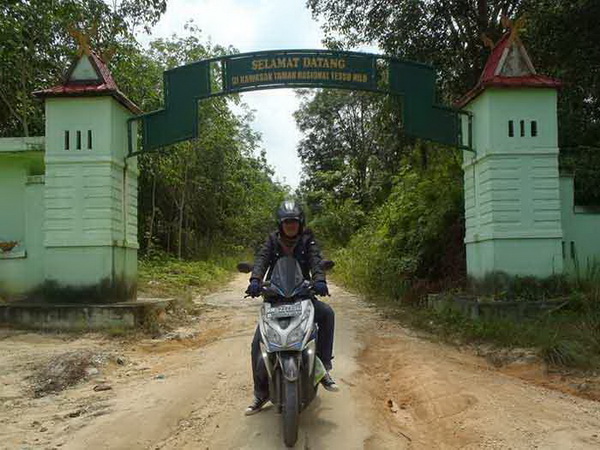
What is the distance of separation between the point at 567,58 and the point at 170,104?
7628mm

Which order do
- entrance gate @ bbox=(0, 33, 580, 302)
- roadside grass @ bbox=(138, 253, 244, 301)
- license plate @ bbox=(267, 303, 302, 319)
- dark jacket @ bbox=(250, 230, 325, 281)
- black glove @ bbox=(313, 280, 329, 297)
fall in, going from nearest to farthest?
license plate @ bbox=(267, 303, 302, 319) → black glove @ bbox=(313, 280, 329, 297) → dark jacket @ bbox=(250, 230, 325, 281) → entrance gate @ bbox=(0, 33, 580, 302) → roadside grass @ bbox=(138, 253, 244, 301)

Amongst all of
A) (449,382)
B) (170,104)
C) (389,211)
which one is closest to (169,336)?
(170,104)

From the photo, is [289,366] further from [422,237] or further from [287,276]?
[422,237]

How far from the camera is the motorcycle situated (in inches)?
164

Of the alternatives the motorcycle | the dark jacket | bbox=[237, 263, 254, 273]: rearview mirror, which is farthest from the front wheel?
bbox=[237, 263, 254, 273]: rearview mirror

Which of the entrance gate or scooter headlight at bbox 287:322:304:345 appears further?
the entrance gate

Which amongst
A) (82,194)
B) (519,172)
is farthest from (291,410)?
(82,194)

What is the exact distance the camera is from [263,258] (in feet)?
16.8

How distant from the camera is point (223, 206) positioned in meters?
32.8

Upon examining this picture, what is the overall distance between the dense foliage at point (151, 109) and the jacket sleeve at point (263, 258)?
686cm

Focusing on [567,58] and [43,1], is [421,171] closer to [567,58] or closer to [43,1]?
[567,58]

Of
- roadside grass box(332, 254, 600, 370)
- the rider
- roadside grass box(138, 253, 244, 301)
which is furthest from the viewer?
roadside grass box(138, 253, 244, 301)

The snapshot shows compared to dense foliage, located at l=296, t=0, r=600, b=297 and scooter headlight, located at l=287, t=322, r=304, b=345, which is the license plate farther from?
dense foliage, located at l=296, t=0, r=600, b=297

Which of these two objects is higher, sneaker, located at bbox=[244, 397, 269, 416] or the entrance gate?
the entrance gate
